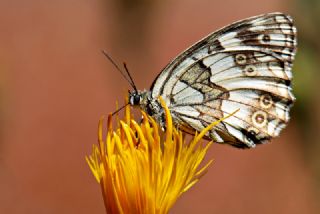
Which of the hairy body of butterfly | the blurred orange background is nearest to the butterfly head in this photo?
the hairy body of butterfly

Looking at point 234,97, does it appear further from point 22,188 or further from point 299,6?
point 22,188

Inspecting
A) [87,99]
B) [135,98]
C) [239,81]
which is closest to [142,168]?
[135,98]

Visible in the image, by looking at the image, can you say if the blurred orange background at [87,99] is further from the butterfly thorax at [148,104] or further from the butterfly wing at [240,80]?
the butterfly thorax at [148,104]

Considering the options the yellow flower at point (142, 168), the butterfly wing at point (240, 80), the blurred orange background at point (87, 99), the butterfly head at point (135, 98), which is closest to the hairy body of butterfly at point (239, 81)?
the butterfly wing at point (240, 80)

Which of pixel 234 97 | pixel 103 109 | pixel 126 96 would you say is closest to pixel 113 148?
pixel 126 96

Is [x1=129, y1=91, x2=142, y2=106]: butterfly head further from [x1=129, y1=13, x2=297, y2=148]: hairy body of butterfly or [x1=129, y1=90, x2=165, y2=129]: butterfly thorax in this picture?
[x1=129, y1=13, x2=297, y2=148]: hairy body of butterfly

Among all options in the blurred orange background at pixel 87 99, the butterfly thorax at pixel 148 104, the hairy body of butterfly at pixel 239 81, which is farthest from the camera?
the blurred orange background at pixel 87 99
